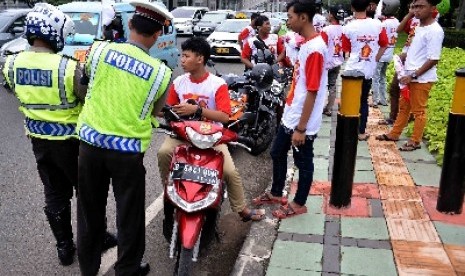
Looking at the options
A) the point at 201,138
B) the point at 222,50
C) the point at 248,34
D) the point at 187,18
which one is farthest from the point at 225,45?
the point at 201,138

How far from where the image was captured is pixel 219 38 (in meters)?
16.7

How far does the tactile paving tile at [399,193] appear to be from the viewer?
4765 mm

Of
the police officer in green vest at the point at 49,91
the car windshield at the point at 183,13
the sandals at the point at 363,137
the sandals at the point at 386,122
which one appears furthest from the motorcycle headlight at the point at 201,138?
the car windshield at the point at 183,13

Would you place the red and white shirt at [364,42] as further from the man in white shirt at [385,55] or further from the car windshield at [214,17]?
the car windshield at [214,17]

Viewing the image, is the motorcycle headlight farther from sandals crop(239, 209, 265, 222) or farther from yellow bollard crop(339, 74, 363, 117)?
yellow bollard crop(339, 74, 363, 117)

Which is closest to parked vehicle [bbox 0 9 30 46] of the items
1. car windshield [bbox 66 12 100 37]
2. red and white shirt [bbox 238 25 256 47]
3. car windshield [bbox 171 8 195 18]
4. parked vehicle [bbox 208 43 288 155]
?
car windshield [bbox 66 12 100 37]

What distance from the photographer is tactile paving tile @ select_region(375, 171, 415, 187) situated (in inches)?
202

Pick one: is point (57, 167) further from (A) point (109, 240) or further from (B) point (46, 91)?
(A) point (109, 240)

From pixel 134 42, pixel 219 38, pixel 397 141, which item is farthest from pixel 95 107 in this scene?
pixel 219 38

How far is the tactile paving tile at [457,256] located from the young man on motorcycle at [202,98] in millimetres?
1664

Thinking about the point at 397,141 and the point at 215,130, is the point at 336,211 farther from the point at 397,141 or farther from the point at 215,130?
the point at 397,141

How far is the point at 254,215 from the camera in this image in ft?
14.1

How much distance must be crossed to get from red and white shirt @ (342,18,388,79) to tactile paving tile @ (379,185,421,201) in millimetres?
2049

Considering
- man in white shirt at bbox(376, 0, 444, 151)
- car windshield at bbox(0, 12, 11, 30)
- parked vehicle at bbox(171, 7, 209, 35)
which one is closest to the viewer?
man in white shirt at bbox(376, 0, 444, 151)
